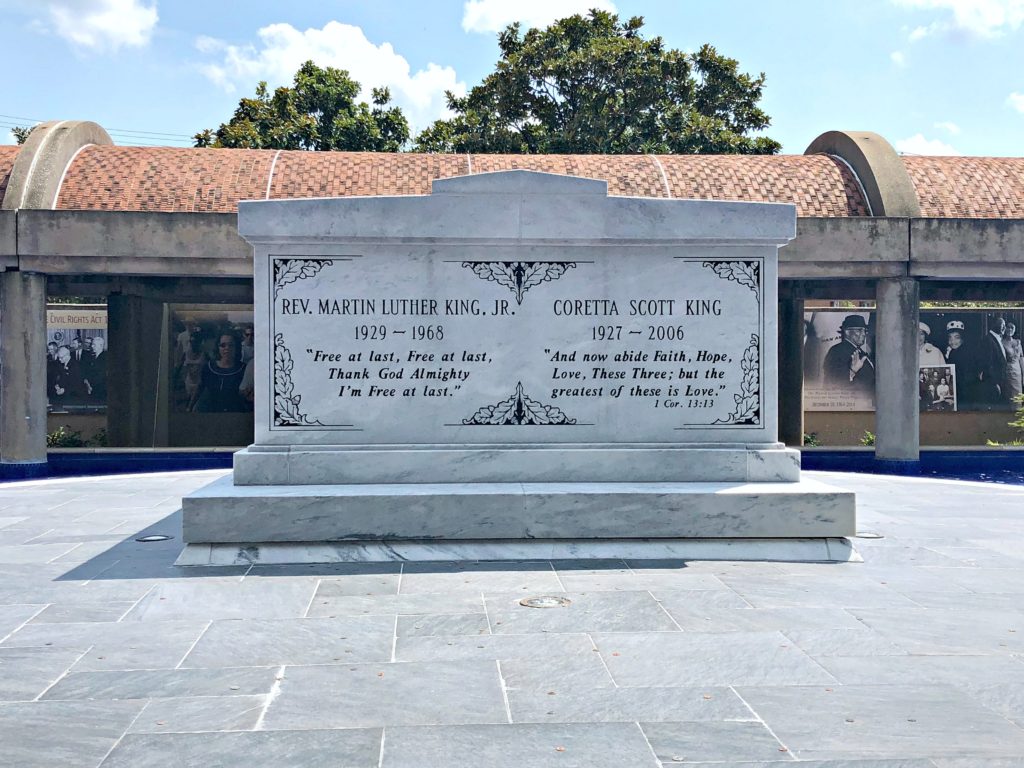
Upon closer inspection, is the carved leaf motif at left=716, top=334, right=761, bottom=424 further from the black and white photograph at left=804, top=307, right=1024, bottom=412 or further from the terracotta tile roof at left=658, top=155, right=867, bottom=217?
the black and white photograph at left=804, top=307, right=1024, bottom=412

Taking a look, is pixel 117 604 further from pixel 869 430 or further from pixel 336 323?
pixel 869 430

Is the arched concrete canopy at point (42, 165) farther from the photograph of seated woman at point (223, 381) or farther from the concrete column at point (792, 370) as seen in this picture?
the concrete column at point (792, 370)

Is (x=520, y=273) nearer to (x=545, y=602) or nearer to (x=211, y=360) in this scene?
(x=545, y=602)

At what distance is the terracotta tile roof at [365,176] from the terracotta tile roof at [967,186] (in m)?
1.38

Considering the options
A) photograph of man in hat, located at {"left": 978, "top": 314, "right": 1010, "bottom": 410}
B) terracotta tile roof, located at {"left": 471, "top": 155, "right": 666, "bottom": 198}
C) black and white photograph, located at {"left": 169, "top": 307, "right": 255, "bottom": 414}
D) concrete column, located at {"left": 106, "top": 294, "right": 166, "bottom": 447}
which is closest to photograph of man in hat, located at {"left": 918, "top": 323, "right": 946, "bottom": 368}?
photograph of man in hat, located at {"left": 978, "top": 314, "right": 1010, "bottom": 410}

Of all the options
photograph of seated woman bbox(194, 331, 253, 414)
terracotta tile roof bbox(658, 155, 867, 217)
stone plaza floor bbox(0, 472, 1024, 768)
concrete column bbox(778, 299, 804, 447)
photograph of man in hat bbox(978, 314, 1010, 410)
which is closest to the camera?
stone plaza floor bbox(0, 472, 1024, 768)

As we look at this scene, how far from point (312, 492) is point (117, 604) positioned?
183 centimetres

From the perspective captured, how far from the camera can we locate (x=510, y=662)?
5266mm

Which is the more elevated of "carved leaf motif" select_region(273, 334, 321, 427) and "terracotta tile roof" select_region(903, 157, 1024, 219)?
"terracotta tile roof" select_region(903, 157, 1024, 219)

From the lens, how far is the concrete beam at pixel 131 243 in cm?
1700

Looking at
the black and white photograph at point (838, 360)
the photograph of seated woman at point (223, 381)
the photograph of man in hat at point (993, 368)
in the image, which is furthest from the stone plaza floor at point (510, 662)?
the photograph of man in hat at point (993, 368)

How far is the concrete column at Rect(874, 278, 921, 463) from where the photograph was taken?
1814cm

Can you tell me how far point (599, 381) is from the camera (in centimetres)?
866

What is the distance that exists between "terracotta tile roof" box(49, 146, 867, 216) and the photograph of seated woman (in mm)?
4426
